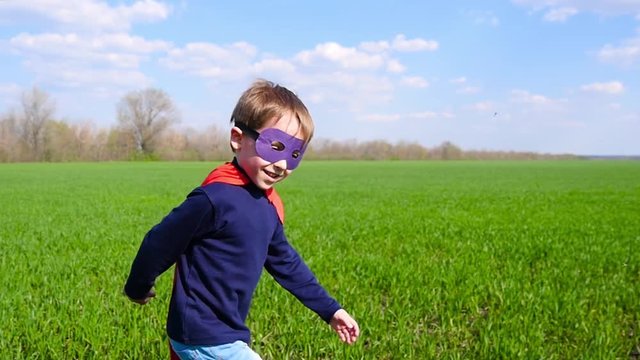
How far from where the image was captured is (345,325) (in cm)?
290

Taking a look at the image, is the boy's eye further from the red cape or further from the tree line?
the tree line

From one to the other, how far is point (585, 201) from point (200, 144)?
3678 inches

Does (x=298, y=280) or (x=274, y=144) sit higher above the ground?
(x=274, y=144)

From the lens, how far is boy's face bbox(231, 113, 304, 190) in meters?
2.47

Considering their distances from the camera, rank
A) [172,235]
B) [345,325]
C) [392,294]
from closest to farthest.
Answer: [172,235], [345,325], [392,294]

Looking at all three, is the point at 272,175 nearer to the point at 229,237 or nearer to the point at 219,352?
the point at 229,237

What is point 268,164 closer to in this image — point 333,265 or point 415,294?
point 415,294

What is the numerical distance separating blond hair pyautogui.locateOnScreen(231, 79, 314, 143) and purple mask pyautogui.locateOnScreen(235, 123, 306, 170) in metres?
0.03

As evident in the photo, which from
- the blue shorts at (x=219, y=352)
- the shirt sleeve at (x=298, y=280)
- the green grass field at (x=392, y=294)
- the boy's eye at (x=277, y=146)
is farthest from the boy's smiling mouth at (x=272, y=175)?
the green grass field at (x=392, y=294)

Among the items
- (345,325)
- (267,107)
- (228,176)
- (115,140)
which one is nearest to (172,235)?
(228,176)

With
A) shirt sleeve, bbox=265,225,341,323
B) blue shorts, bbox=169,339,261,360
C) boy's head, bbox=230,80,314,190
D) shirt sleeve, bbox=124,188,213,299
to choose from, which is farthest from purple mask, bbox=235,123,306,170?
blue shorts, bbox=169,339,261,360

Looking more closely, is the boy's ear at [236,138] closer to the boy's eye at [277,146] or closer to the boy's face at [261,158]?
the boy's face at [261,158]

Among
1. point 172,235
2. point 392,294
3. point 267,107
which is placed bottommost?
point 392,294

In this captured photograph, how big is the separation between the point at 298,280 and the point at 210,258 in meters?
0.61
